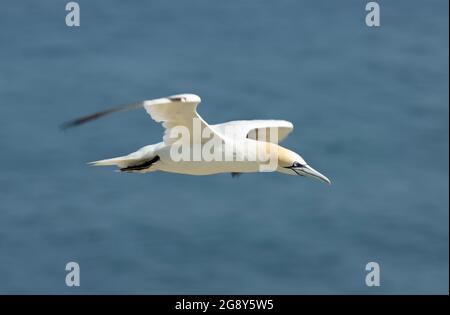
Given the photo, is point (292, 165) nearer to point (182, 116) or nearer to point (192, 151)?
point (192, 151)

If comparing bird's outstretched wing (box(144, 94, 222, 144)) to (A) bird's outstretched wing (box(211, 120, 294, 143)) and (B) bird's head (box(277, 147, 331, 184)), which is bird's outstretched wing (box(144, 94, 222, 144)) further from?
(B) bird's head (box(277, 147, 331, 184))

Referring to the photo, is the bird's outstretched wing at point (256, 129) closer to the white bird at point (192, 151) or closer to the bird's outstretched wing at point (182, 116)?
the white bird at point (192, 151)

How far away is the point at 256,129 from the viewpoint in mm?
28641

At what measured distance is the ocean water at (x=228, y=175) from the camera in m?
46.0

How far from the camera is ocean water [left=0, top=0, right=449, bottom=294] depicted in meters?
46.0

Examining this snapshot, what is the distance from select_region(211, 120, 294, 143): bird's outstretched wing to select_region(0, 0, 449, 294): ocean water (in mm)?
16129

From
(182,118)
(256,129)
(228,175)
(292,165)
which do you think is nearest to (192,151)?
(182,118)

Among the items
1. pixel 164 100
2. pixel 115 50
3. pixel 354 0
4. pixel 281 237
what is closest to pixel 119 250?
pixel 281 237

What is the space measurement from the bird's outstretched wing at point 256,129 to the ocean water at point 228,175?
16.1 meters

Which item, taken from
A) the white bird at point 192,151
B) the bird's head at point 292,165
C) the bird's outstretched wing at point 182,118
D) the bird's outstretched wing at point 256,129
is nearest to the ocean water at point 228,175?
the bird's outstretched wing at point 256,129

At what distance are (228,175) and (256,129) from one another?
21.3m

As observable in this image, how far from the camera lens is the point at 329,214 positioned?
4741 cm

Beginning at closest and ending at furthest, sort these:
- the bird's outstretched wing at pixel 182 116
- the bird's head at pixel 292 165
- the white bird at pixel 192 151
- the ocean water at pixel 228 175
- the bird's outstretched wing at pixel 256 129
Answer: the bird's outstretched wing at pixel 182 116 < the white bird at pixel 192 151 < the bird's head at pixel 292 165 < the bird's outstretched wing at pixel 256 129 < the ocean water at pixel 228 175

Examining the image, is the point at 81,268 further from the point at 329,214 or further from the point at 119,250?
the point at 329,214
